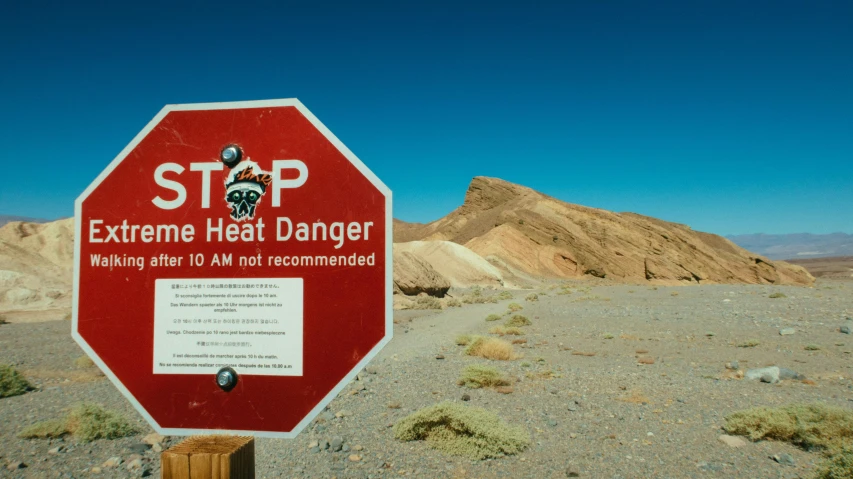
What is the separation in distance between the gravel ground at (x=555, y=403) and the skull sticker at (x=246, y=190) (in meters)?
3.64

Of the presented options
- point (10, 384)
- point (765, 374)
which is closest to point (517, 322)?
point (765, 374)

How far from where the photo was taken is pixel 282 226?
5.51 feet

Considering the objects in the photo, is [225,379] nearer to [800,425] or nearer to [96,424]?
[96,424]

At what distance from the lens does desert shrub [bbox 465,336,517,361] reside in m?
10.0

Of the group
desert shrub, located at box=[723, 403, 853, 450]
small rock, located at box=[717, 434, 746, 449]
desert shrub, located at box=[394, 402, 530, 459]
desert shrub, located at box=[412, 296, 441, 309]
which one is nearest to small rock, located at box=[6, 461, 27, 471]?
desert shrub, located at box=[394, 402, 530, 459]

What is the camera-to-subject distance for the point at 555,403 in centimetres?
690

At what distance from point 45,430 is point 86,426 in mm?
502

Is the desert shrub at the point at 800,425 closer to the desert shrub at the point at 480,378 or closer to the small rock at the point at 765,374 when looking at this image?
the small rock at the point at 765,374

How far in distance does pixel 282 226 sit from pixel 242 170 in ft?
0.80

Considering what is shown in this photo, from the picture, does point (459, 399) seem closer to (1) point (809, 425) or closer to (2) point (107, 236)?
(1) point (809, 425)

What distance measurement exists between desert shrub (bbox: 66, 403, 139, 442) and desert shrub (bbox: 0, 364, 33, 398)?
8.74 feet

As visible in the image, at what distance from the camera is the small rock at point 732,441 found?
17.5ft

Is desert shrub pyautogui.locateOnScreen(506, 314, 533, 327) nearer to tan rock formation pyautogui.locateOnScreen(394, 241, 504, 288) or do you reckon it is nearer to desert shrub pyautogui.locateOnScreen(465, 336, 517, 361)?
desert shrub pyautogui.locateOnScreen(465, 336, 517, 361)

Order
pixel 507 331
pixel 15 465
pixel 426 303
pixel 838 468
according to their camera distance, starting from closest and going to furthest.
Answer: pixel 838 468 → pixel 15 465 → pixel 507 331 → pixel 426 303
